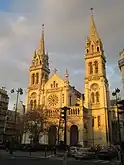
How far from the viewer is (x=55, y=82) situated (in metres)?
73.4

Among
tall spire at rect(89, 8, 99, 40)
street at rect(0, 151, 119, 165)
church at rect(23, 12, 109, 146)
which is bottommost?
street at rect(0, 151, 119, 165)

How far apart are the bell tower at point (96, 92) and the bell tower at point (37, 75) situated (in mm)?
15985

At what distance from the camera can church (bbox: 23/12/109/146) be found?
63062 mm

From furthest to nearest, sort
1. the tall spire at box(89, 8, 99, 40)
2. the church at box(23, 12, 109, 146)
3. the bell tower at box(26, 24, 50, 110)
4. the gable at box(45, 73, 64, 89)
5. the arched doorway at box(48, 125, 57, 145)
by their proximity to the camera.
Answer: the tall spire at box(89, 8, 99, 40), the bell tower at box(26, 24, 50, 110), the gable at box(45, 73, 64, 89), the arched doorway at box(48, 125, 57, 145), the church at box(23, 12, 109, 146)

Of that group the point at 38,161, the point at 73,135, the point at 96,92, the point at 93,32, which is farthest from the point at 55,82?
the point at 38,161

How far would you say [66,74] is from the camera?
70750 millimetres

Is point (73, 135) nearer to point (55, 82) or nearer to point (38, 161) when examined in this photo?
point (55, 82)

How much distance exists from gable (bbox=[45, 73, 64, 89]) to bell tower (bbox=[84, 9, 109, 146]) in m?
8.16

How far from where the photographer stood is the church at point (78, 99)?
6306 centimetres

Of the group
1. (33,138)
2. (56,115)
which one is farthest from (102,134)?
(33,138)

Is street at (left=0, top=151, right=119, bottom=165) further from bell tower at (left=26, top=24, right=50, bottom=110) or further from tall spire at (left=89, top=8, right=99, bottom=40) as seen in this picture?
tall spire at (left=89, top=8, right=99, bottom=40)

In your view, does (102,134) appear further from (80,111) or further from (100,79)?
(100,79)

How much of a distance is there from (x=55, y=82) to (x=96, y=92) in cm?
1395

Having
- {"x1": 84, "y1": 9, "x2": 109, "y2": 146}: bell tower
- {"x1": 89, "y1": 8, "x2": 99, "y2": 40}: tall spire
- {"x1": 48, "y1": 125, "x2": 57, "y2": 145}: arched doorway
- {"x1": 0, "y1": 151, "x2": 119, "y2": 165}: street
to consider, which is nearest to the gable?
{"x1": 84, "y1": 9, "x2": 109, "y2": 146}: bell tower
